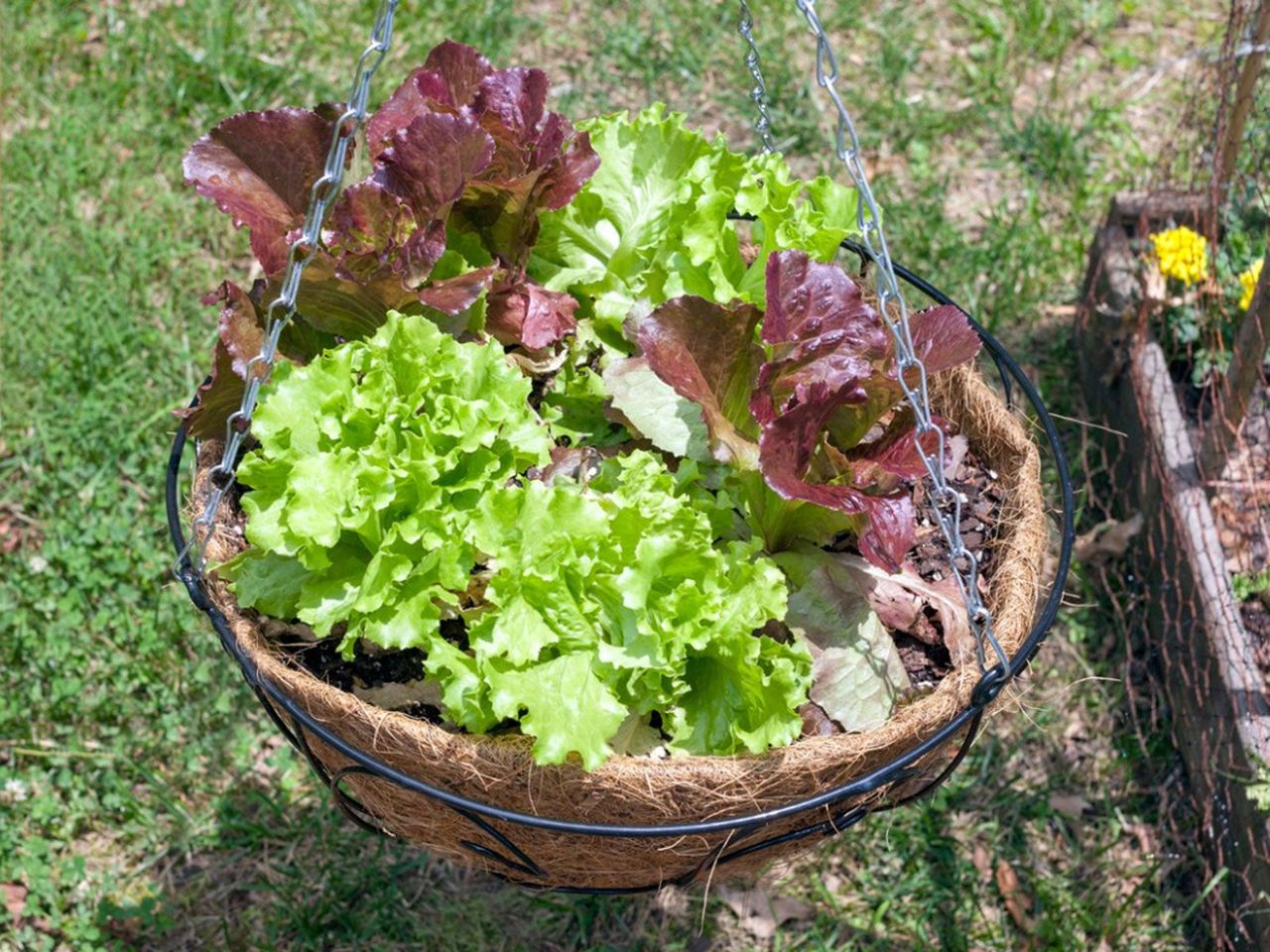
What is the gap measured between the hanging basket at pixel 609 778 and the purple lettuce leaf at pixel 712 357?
45 cm

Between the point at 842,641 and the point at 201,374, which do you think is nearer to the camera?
the point at 842,641

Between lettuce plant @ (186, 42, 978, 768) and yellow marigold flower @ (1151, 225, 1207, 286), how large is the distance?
1794 mm

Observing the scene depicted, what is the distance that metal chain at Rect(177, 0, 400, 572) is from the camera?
5.31ft

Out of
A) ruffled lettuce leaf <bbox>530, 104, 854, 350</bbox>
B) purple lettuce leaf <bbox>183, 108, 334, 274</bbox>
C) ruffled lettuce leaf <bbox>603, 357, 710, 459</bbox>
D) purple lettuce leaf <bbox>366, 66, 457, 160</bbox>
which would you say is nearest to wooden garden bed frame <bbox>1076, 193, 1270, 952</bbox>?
ruffled lettuce leaf <bbox>530, 104, 854, 350</bbox>

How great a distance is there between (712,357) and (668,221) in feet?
1.42

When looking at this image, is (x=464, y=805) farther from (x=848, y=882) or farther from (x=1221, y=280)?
(x=1221, y=280)

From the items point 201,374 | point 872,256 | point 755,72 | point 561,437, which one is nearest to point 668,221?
point 755,72

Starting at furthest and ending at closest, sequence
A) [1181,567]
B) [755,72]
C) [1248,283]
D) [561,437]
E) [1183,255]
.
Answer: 1. [1183,255]
2. [1248,283]
3. [1181,567]
4. [561,437]
5. [755,72]

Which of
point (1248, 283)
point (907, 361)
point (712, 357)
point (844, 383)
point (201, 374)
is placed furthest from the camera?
point (201, 374)

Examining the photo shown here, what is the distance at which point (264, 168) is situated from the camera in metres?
2.03

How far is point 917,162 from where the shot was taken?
4414mm

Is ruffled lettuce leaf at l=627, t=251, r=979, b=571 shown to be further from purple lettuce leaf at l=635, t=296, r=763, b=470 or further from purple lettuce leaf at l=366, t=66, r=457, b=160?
purple lettuce leaf at l=366, t=66, r=457, b=160

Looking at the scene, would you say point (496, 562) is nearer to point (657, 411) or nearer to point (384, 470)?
point (384, 470)

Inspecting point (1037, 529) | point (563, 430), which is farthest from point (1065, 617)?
point (563, 430)
